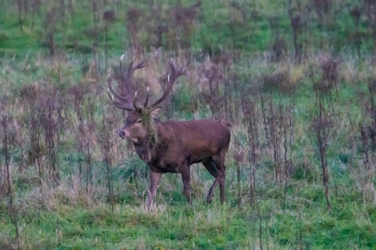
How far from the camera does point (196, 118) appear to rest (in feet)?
33.7

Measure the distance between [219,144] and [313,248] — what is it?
80.7 inches

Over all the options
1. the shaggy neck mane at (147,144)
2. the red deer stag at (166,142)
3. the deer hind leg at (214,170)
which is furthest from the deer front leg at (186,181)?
the shaggy neck mane at (147,144)

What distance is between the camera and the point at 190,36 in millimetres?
14812

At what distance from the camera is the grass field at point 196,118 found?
663 cm

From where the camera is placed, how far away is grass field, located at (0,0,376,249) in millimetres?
6629

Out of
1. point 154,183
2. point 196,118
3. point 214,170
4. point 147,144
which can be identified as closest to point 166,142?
point 147,144

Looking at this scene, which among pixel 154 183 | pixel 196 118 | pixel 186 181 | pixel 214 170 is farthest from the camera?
pixel 196 118

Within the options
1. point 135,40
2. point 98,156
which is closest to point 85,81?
point 135,40

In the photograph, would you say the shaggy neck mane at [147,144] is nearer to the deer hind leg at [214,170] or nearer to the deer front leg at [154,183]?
the deer front leg at [154,183]

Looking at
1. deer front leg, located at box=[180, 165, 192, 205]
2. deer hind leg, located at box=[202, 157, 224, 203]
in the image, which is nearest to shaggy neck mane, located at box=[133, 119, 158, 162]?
deer front leg, located at box=[180, 165, 192, 205]

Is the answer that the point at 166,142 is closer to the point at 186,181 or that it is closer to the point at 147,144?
the point at 147,144

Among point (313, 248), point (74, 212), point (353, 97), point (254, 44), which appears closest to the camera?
point (313, 248)

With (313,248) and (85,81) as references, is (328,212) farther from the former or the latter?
(85,81)

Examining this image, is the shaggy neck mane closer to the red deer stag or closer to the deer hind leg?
the red deer stag
